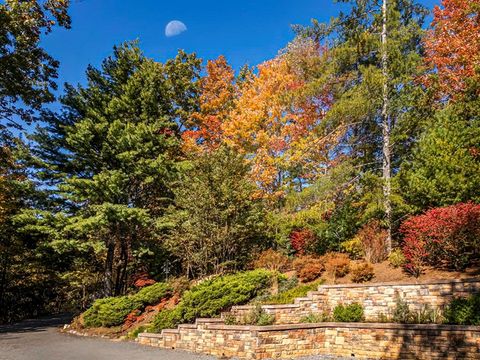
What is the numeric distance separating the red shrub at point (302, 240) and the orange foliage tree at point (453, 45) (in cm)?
850

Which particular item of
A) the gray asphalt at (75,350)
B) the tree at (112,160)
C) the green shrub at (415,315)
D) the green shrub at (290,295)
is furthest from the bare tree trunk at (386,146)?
the tree at (112,160)

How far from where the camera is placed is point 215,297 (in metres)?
10.2

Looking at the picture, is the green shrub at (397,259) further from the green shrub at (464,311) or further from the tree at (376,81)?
→ the green shrub at (464,311)

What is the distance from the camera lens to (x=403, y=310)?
301 inches

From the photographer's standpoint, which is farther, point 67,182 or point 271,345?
point 67,182

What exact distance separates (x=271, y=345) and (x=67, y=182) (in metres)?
12.3

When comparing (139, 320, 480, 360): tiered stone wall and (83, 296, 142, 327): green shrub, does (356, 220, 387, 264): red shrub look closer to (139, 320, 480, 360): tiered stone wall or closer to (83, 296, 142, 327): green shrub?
(139, 320, 480, 360): tiered stone wall

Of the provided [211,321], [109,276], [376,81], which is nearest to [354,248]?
[211,321]

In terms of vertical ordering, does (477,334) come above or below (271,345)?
above

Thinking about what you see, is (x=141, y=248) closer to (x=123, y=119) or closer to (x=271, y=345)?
(x=123, y=119)

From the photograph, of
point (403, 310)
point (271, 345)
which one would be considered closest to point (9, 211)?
point (271, 345)

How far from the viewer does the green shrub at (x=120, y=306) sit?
1250 centimetres

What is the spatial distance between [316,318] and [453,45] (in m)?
14.3

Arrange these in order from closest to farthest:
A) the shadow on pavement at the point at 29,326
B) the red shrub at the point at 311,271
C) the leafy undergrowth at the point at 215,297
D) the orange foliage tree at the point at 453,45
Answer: the leafy undergrowth at the point at 215,297
the red shrub at the point at 311,271
the shadow on pavement at the point at 29,326
the orange foliage tree at the point at 453,45
